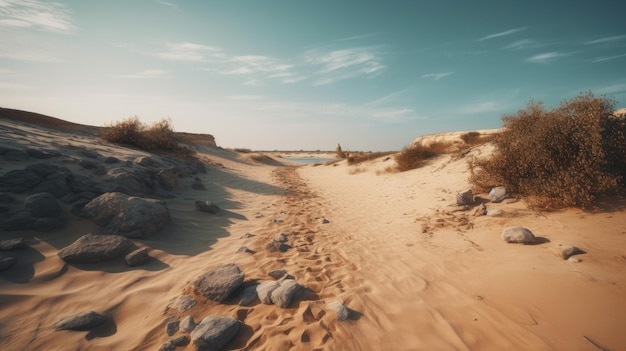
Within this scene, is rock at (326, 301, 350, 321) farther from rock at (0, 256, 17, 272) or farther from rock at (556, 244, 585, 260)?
rock at (0, 256, 17, 272)

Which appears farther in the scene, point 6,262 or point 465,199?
point 465,199

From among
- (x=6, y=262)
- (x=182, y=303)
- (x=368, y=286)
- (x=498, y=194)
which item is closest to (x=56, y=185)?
(x=6, y=262)

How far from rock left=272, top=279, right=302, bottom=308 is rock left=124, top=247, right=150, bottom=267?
222cm

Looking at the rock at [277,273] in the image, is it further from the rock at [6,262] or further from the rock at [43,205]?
the rock at [43,205]

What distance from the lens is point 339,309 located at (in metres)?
2.74

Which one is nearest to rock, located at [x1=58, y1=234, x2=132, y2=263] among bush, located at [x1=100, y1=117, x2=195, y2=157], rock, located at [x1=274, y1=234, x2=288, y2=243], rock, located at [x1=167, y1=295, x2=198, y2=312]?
rock, located at [x1=167, y1=295, x2=198, y2=312]

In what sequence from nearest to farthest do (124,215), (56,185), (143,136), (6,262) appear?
(6,262), (124,215), (56,185), (143,136)

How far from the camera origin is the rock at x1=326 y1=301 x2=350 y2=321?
266 centimetres

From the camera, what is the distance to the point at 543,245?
148 inches

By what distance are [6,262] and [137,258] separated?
52.0 inches

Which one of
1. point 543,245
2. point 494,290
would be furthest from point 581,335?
point 543,245

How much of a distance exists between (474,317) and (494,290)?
65cm

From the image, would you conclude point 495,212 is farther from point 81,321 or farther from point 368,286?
point 81,321

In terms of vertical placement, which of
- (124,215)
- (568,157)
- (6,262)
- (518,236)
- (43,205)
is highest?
(568,157)
